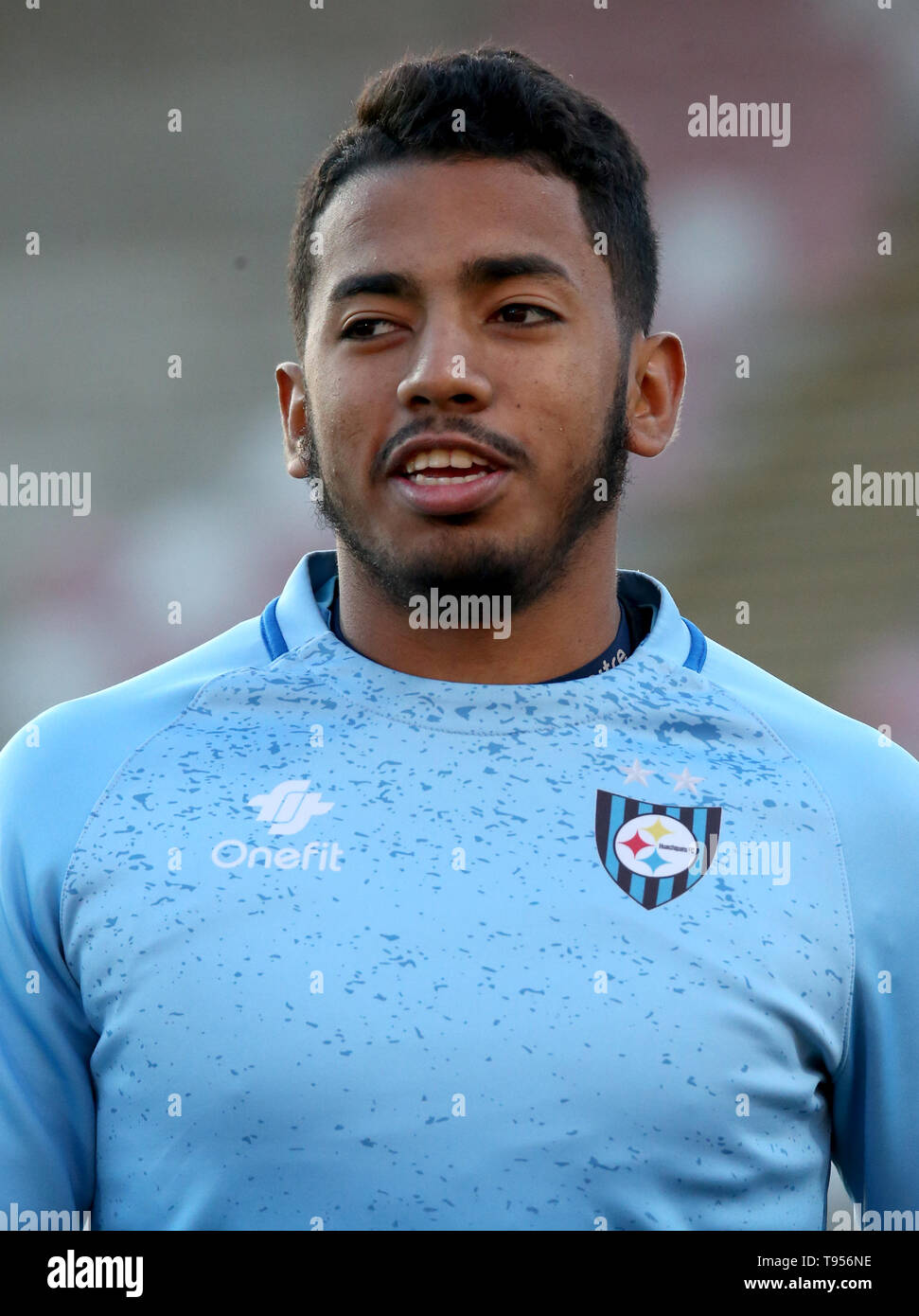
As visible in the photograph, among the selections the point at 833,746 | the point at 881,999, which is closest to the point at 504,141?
the point at 833,746

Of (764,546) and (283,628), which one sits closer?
(283,628)

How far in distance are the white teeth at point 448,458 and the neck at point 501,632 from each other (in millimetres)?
152

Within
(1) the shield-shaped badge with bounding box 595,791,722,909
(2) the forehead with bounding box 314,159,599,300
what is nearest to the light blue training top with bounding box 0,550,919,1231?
(1) the shield-shaped badge with bounding box 595,791,722,909

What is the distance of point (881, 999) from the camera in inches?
54.0

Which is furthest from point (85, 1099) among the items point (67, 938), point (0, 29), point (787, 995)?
point (0, 29)

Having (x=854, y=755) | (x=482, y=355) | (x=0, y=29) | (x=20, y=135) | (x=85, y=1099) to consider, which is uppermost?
(x=0, y=29)

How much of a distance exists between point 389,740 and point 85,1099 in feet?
1.37

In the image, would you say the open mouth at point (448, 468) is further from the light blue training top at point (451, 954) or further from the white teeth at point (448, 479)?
the light blue training top at point (451, 954)

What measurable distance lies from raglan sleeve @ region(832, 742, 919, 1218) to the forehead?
563mm

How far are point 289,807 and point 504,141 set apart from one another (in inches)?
25.8

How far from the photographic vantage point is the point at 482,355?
1388 millimetres

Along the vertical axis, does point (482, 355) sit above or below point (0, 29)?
below

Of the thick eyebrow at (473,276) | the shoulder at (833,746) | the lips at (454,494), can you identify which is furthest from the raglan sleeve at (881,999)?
the thick eyebrow at (473,276)

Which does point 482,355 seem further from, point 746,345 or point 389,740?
point 746,345
